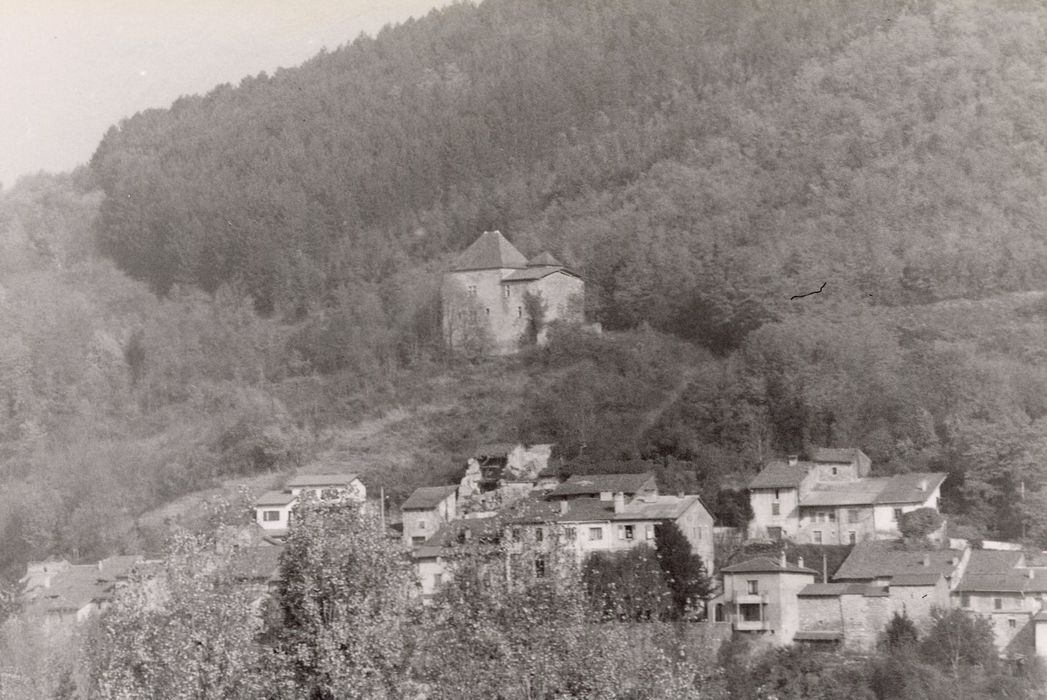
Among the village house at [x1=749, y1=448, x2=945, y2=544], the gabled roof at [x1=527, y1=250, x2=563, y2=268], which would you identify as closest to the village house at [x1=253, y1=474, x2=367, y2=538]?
the village house at [x1=749, y1=448, x2=945, y2=544]

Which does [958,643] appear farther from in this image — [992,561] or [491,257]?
[491,257]

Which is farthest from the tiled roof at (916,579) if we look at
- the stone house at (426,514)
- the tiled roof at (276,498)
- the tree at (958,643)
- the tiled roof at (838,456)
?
the tiled roof at (276,498)

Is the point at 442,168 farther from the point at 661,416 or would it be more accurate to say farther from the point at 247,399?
the point at 661,416

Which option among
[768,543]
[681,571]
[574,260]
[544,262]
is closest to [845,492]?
[768,543]

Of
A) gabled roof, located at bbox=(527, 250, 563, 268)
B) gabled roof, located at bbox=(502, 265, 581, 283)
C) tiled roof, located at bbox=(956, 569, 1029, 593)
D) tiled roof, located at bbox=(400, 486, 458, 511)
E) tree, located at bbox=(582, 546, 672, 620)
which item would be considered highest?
gabled roof, located at bbox=(527, 250, 563, 268)

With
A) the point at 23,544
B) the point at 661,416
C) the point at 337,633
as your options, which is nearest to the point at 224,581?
the point at 337,633

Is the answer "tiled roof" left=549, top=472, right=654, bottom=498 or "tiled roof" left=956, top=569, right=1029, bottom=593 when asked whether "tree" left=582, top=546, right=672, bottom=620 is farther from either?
"tiled roof" left=956, top=569, right=1029, bottom=593
